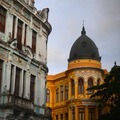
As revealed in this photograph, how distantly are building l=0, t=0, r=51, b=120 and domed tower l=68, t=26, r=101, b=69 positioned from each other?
1493cm

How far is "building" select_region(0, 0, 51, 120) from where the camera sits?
2397 centimetres

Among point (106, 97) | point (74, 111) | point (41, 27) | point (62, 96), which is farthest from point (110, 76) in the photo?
point (62, 96)

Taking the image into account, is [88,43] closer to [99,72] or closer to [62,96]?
[99,72]

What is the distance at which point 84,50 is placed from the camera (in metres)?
46.8

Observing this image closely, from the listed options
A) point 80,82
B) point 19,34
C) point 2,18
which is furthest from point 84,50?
point 2,18

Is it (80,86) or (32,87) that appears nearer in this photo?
(32,87)

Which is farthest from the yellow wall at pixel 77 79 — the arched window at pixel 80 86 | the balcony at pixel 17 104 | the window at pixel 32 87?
the balcony at pixel 17 104

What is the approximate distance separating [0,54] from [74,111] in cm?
2266

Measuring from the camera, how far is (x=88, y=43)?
47656 millimetres

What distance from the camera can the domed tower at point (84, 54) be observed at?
4562 centimetres

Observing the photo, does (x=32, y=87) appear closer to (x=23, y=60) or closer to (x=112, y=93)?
(x=23, y=60)

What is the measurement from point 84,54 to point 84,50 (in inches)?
27.5

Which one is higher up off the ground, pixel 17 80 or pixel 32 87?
pixel 17 80

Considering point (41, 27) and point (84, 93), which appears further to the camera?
point (84, 93)
